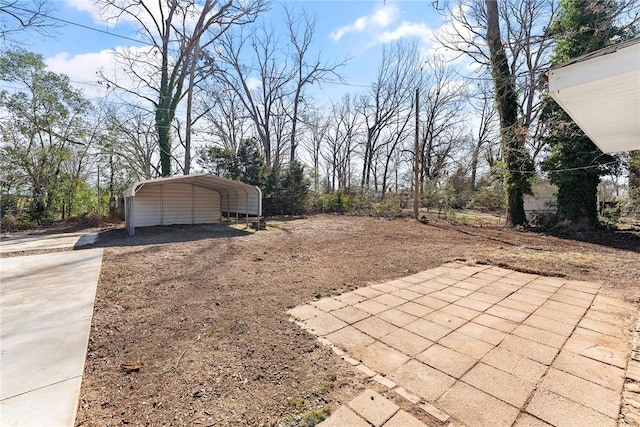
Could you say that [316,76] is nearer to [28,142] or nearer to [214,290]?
[28,142]

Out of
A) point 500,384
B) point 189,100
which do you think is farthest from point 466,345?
point 189,100

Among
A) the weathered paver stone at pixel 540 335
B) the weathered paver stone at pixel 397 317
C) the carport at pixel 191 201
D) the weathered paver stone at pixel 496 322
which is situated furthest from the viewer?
the carport at pixel 191 201

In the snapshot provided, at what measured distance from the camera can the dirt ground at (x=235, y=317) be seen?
60.8 inches

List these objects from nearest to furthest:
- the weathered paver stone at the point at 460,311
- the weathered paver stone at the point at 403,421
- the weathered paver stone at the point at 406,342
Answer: the weathered paver stone at the point at 403,421 → the weathered paver stone at the point at 406,342 → the weathered paver stone at the point at 460,311

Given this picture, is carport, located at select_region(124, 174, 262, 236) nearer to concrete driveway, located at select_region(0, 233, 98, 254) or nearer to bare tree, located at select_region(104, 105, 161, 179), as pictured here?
concrete driveway, located at select_region(0, 233, 98, 254)

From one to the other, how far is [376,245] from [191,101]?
42.9 ft

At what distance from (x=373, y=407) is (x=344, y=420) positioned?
0.19 m

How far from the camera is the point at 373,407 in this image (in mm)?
1502

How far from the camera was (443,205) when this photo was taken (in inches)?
525

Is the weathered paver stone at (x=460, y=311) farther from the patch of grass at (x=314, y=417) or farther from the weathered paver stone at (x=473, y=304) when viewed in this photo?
the patch of grass at (x=314, y=417)

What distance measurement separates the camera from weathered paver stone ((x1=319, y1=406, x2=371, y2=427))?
4.52 feet

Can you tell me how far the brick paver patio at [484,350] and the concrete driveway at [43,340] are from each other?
62.9 inches

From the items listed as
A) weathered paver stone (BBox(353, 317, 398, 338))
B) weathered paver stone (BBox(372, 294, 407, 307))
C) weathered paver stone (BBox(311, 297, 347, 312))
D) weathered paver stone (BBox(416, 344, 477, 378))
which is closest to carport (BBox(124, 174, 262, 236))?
weathered paver stone (BBox(311, 297, 347, 312))

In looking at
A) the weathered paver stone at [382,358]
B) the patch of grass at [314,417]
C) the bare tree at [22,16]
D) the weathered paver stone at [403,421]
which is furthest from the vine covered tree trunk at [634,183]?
the bare tree at [22,16]
